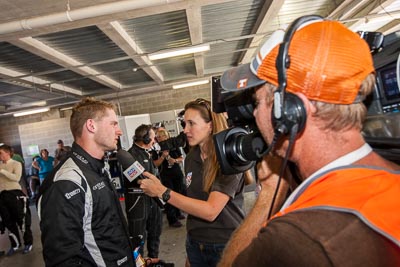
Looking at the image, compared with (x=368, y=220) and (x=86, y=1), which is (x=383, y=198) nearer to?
(x=368, y=220)

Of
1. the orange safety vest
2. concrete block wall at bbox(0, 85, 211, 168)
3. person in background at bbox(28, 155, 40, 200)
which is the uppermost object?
concrete block wall at bbox(0, 85, 211, 168)

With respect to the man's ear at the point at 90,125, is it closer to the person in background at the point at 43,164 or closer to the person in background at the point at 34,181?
the person in background at the point at 43,164

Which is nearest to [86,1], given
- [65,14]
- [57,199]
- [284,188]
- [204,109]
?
[65,14]

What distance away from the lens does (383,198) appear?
1.70ft

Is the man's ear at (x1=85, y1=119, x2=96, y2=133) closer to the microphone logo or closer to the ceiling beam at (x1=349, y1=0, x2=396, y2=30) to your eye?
the microphone logo

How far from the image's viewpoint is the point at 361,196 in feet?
1.67

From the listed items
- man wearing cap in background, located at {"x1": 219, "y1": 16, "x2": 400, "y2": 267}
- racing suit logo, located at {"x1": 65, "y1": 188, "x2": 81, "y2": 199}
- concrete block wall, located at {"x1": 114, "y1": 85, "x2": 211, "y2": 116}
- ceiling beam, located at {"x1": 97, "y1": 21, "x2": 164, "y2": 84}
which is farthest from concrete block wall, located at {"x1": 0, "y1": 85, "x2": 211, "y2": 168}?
man wearing cap in background, located at {"x1": 219, "y1": 16, "x2": 400, "y2": 267}

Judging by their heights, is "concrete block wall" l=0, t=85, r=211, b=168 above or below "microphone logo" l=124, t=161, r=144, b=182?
above

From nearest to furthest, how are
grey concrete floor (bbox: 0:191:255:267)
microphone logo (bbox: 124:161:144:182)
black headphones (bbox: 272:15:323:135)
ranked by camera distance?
black headphones (bbox: 272:15:323:135) → microphone logo (bbox: 124:161:144:182) → grey concrete floor (bbox: 0:191:255:267)

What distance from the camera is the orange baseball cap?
22.5 inches

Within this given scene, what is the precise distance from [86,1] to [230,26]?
2.74 meters

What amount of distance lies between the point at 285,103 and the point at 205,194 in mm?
1123

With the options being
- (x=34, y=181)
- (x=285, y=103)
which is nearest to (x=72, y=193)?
(x=285, y=103)

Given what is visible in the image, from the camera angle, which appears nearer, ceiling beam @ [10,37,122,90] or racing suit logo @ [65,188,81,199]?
racing suit logo @ [65,188,81,199]
